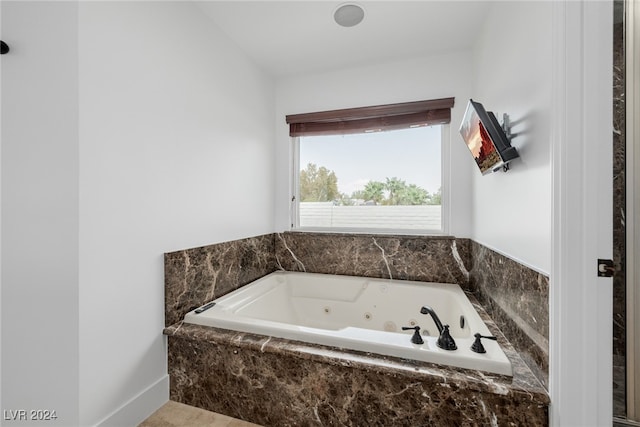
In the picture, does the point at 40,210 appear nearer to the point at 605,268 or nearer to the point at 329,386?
the point at 329,386

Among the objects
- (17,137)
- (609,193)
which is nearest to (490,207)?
(609,193)

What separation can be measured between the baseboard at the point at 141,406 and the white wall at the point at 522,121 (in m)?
1.98

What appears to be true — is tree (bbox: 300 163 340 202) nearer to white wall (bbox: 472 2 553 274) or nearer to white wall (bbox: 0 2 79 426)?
white wall (bbox: 472 2 553 274)

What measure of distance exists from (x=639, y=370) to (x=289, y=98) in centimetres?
288

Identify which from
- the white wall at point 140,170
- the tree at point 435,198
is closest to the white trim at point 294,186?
the white wall at point 140,170

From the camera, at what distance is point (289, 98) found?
2701mm

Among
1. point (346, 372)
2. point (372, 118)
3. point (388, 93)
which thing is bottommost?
point (346, 372)

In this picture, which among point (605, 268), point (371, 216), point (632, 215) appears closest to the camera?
point (605, 268)

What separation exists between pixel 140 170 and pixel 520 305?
199cm

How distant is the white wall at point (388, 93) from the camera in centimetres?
226

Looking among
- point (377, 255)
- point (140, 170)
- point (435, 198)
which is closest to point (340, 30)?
point (435, 198)

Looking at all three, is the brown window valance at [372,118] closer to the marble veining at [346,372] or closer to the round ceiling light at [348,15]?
the round ceiling light at [348,15]

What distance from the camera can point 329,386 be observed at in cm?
127

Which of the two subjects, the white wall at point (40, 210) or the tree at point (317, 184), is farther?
the tree at point (317, 184)
